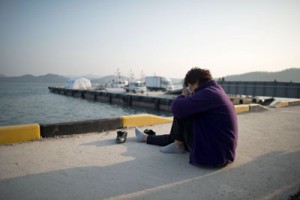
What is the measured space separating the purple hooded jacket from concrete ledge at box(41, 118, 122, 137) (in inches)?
106

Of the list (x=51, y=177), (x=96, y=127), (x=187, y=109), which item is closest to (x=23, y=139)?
(x=96, y=127)

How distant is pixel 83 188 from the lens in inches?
87.2

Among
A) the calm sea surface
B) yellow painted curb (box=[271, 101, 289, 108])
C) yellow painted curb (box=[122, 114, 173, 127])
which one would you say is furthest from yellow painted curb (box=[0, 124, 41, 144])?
the calm sea surface

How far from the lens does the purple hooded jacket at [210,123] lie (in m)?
2.66

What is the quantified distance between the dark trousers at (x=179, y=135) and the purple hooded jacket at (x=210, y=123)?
0.17 metres

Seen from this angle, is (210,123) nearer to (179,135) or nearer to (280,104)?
(179,135)

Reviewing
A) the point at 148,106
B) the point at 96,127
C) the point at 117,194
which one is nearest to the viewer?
the point at 117,194

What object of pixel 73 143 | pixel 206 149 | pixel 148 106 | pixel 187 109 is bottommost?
pixel 148 106

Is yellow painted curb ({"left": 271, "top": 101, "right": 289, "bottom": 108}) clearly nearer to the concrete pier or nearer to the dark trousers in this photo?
the dark trousers

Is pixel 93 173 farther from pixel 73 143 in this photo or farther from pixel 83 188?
pixel 73 143

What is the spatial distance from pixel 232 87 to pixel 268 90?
5896mm

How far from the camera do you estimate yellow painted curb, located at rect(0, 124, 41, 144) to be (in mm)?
3729

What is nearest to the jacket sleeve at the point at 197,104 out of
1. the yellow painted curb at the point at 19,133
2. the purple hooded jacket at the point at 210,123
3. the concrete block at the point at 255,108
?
the purple hooded jacket at the point at 210,123

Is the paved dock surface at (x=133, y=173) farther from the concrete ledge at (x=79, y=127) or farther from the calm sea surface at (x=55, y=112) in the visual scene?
the calm sea surface at (x=55, y=112)
